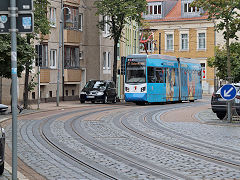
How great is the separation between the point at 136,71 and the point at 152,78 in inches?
43.3

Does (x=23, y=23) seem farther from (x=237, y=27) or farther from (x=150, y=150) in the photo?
(x=237, y=27)

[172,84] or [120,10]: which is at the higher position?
[120,10]

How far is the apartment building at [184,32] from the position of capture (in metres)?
75.9

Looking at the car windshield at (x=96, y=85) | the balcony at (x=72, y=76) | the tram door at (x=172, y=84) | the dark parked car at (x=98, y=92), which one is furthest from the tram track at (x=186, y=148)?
the balcony at (x=72, y=76)

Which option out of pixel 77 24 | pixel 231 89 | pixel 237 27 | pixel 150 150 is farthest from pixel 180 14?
pixel 150 150

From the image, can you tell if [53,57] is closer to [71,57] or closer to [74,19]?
[71,57]

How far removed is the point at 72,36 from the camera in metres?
49.4

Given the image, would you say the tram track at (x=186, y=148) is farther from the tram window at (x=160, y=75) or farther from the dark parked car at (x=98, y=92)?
the dark parked car at (x=98, y=92)

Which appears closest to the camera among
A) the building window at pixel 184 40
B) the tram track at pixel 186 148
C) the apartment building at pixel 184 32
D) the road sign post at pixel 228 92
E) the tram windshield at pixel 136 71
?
the tram track at pixel 186 148

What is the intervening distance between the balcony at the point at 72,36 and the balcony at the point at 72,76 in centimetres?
239

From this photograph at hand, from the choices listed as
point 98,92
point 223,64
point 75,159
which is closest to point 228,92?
point 75,159

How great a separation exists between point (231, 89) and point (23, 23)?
13529 millimetres

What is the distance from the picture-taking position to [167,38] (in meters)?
79.0

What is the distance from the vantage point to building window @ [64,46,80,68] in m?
49.3
